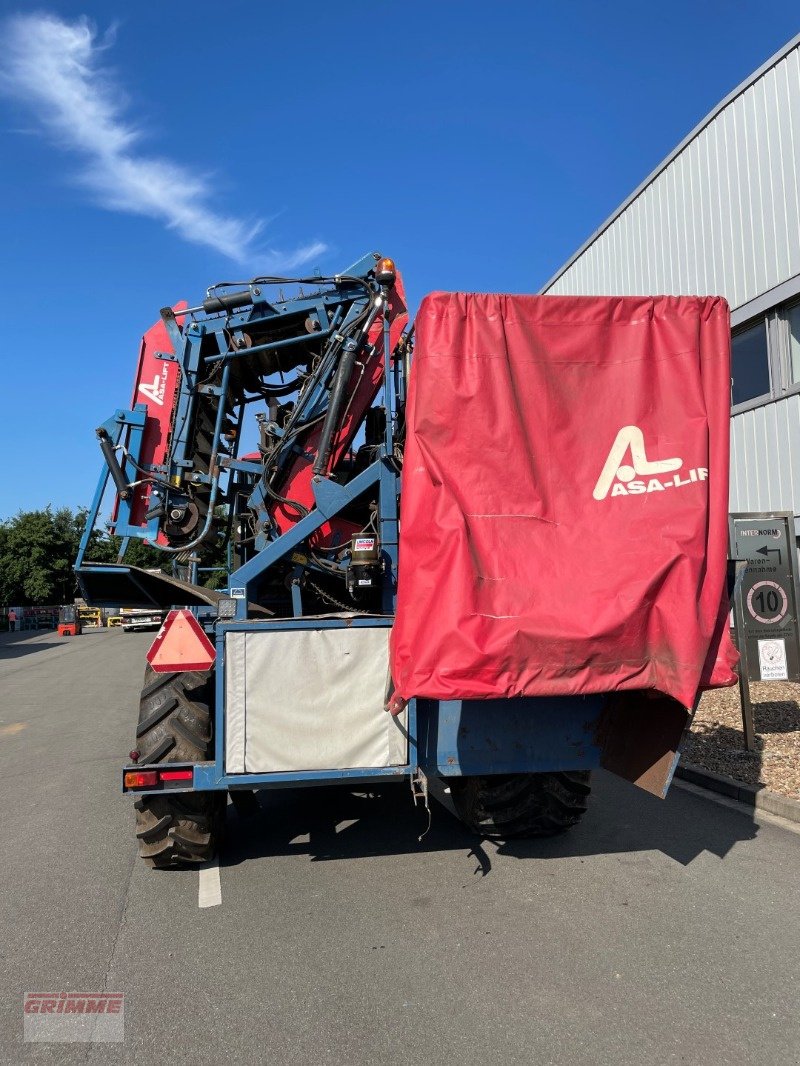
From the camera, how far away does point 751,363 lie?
1297cm

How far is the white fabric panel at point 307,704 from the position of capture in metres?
4.57

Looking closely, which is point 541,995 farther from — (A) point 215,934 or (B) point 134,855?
(B) point 134,855

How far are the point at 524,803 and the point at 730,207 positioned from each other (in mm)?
11356

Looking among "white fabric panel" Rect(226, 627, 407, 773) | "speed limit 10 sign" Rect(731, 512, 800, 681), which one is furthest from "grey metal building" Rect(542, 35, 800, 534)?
"white fabric panel" Rect(226, 627, 407, 773)

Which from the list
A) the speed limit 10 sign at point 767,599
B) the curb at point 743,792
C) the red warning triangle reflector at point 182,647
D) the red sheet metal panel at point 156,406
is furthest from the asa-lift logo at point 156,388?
the speed limit 10 sign at point 767,599

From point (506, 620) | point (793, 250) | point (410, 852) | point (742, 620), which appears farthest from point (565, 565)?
point (793, 250)

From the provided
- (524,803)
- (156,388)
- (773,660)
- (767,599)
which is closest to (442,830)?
(524,803)

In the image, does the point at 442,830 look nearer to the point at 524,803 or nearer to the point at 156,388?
the point at 524,803

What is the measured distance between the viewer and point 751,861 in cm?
521

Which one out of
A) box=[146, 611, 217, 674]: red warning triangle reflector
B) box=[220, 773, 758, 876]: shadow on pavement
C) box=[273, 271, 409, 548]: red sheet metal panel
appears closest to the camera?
box=[146, 611, 217, 674]: red warning triangle reflector

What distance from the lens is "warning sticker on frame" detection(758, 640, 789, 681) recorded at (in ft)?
27.6

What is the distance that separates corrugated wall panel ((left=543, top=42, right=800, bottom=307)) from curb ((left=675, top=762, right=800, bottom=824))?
7.88m

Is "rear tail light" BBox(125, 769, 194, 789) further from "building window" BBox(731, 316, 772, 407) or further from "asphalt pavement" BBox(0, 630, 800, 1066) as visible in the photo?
"building window" BBox(731, 316, 772, 407)

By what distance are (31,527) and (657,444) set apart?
205 ft
